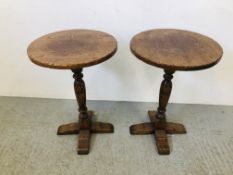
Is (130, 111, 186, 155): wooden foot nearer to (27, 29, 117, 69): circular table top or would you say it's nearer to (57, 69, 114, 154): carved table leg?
(57, 69, 114, 154): carved table leg

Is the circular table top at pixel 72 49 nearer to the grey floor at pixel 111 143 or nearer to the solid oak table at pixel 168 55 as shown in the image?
the solid oak table at pixel 168 55

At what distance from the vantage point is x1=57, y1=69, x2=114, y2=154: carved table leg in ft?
4.78

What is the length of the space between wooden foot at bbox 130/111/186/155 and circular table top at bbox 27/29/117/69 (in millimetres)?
665

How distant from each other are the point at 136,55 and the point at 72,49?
349mm

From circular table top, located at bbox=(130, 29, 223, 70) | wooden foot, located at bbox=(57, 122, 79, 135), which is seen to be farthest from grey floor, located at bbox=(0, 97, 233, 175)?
circular table top, located at bbox=(130, 29, 223, 70)

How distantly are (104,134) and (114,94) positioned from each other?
418 millimetres

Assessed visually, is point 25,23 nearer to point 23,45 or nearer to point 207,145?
point 23,45

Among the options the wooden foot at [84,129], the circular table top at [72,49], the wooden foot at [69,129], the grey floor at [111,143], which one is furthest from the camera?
the wooden foot at [69,129]

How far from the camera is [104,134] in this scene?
5.46ft

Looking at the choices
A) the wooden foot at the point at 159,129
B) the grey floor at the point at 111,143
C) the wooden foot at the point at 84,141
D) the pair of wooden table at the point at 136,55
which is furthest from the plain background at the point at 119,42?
the wooden foot at the point at 84,141

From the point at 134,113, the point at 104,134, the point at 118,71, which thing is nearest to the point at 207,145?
the point at 134,113

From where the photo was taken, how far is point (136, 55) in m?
1.24

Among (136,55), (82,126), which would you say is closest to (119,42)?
(136,55)

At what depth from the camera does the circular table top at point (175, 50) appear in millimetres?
1130
